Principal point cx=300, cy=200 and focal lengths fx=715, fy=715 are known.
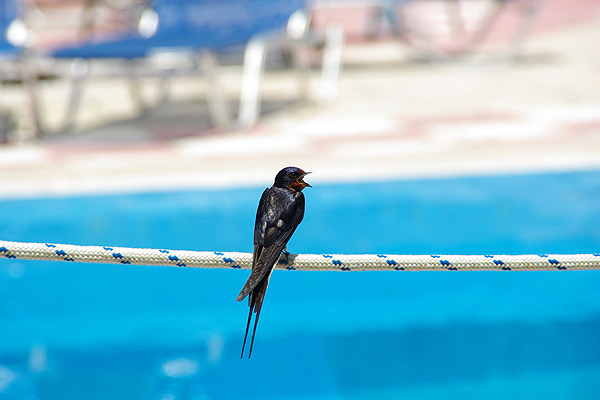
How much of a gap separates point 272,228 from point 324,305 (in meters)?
1.98

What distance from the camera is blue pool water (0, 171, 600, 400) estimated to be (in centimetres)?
338

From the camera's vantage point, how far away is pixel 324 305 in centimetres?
400

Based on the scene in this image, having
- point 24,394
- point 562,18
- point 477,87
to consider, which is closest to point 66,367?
point 24,394

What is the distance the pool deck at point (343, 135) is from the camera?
5223 millimetres

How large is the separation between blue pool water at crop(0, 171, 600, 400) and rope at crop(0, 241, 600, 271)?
144 centimetres

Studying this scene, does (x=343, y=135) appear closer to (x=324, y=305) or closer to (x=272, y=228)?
(x=324, y=305)

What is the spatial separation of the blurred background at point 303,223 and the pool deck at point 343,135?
0.09 feet

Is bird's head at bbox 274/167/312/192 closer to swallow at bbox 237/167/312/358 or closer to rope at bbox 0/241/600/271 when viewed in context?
swallow at bbox 237/167/312/358

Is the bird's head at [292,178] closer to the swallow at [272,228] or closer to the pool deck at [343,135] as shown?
the swallow at [272,228]

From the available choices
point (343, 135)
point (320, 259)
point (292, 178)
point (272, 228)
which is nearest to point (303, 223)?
point (343, 135)

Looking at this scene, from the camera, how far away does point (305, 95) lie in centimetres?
753

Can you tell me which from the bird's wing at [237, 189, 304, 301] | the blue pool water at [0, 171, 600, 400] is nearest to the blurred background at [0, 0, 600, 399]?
Answer: the blue pool water at [0, 171, 600, 400]

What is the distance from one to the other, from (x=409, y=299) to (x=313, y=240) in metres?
0.83

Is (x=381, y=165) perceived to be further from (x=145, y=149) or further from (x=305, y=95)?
(x=305, y=95)
